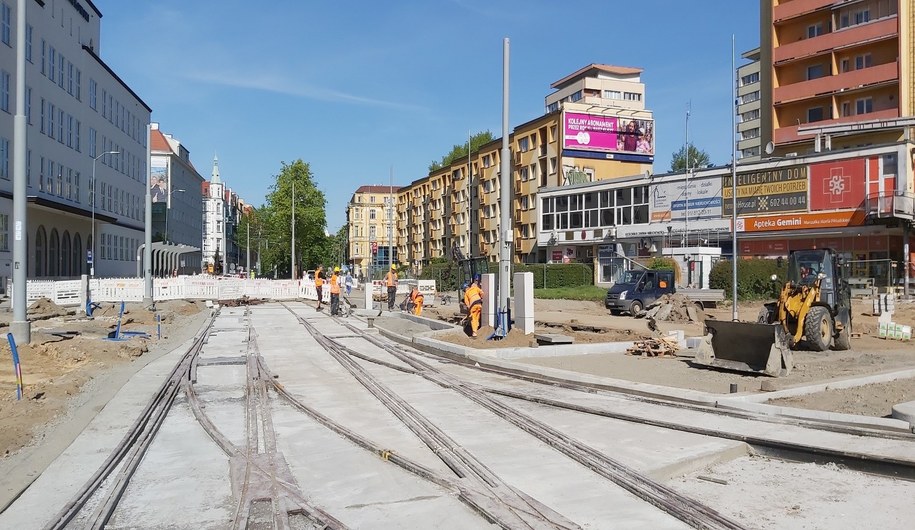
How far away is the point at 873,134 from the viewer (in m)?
44.4

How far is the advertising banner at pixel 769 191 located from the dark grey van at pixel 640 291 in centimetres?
1295

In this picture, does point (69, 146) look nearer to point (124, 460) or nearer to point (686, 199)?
point (686, 199)

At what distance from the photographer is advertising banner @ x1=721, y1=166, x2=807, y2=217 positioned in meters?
39.6

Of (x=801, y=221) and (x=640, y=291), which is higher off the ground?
(x=801, y=221)

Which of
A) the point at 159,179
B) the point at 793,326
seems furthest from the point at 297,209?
the point at 793,326

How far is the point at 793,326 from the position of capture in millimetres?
16953

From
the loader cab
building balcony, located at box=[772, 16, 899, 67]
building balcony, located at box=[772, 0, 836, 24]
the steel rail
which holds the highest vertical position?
building balcony, located at box=[772, 0, 836, 24]

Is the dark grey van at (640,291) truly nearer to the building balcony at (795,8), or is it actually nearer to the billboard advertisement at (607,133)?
the building balcony at (795,8)

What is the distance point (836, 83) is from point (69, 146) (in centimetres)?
5260

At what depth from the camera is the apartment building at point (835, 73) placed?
44.4 meters

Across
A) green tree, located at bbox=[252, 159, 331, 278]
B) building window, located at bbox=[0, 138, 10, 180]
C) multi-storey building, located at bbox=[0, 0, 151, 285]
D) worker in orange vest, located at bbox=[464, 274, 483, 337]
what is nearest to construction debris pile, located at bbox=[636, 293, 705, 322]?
worker in orange vest, located at bbox=[464, 274, 483, 337]

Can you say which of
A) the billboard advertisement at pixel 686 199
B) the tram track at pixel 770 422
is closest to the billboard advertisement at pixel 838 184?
the billboard advertisement at pixel 686 199

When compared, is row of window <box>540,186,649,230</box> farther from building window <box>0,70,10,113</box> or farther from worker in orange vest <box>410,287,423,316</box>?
building window <box>0,70,10,113</box>

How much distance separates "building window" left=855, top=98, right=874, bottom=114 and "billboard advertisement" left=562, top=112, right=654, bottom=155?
18767 mm
